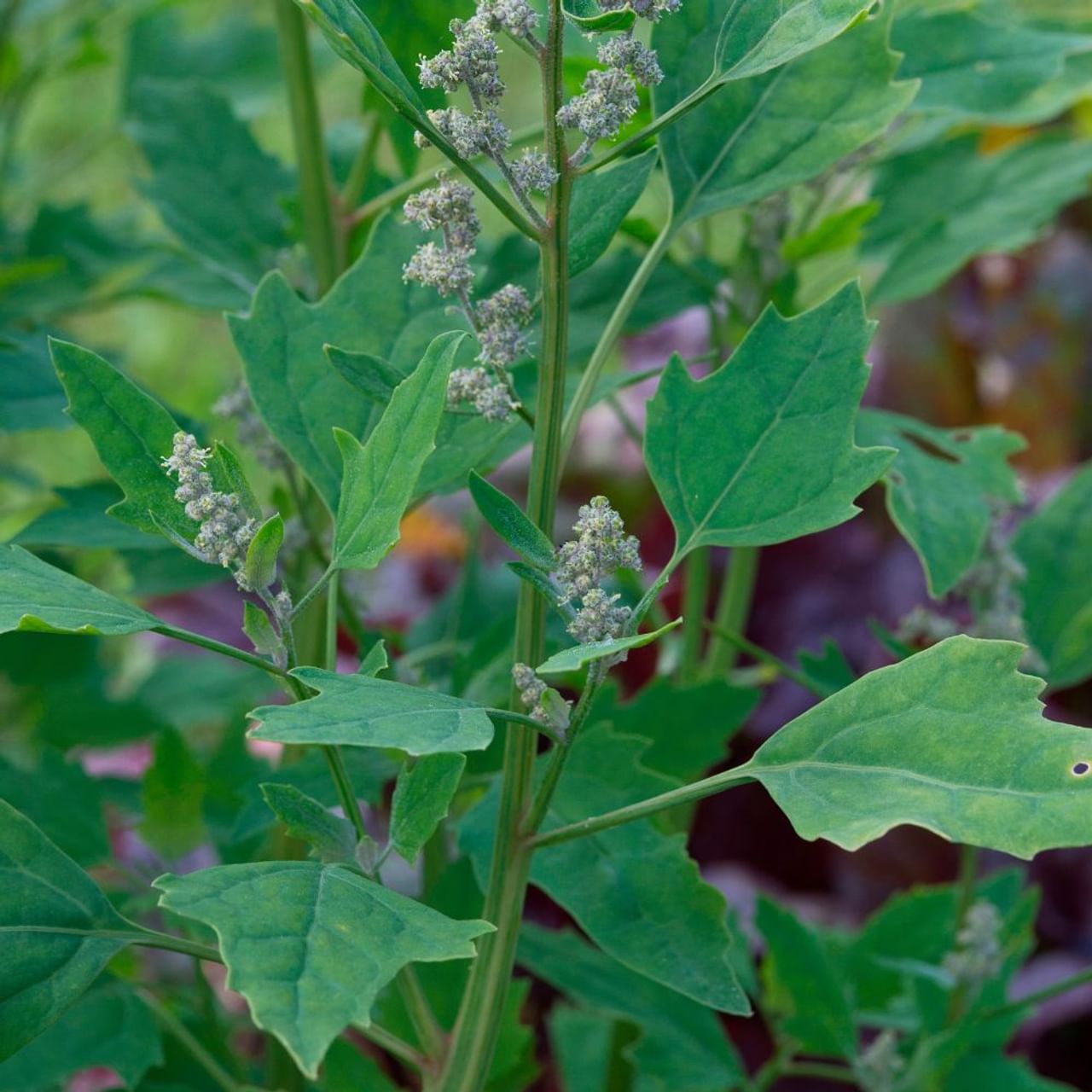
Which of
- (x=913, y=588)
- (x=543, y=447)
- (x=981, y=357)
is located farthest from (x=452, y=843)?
(x=981, y=357)

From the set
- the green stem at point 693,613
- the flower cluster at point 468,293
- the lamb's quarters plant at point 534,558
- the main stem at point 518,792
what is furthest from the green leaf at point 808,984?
the flower cluster at point 468,293

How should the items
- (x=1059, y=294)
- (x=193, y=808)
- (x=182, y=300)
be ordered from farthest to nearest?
1. (x=1059, y=294)
2. (x=182, y=300)
3. (x=193, y=808)

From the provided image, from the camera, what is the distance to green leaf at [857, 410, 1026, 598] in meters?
0.55

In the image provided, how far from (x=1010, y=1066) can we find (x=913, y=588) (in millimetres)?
676

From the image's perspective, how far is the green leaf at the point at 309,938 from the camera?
0.32 meters

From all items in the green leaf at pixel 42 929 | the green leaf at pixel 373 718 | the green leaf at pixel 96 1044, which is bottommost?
the green leaf at pixel 96 1044

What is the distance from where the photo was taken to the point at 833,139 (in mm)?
532

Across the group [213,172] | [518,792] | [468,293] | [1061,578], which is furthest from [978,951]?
[213,172]

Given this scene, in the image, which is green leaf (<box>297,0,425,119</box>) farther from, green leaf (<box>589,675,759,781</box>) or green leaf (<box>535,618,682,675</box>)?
green leaf (<box>589,675,759,781</box>)

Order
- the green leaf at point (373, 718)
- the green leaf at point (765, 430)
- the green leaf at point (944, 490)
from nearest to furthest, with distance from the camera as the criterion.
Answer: the green leaf at point (373, 718)
the green leaf at point (765, 430)
the green leaf at point (944, 490)

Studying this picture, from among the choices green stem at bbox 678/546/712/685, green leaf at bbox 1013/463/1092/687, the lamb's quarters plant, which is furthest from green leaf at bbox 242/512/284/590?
green leaf at bbox 1013/463/1092/687

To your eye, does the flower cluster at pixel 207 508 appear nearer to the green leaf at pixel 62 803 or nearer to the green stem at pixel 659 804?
the green stem at pixel 659 804

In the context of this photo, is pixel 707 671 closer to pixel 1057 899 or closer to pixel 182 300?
pixel 182 300

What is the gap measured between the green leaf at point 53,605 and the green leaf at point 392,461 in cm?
6
